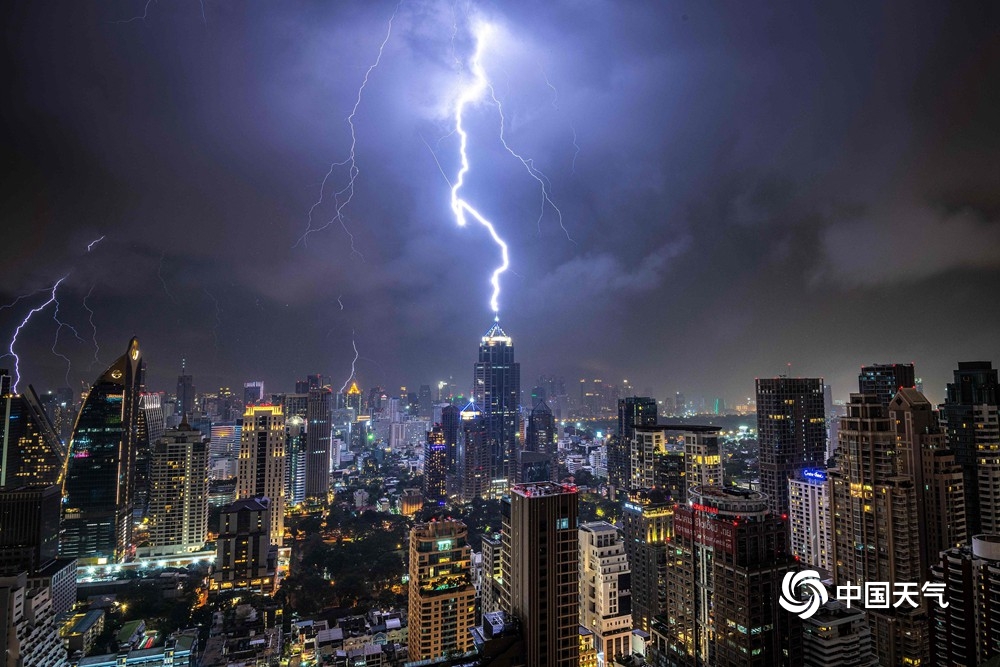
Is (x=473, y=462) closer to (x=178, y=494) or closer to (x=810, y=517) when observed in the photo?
(x=178, y=494)

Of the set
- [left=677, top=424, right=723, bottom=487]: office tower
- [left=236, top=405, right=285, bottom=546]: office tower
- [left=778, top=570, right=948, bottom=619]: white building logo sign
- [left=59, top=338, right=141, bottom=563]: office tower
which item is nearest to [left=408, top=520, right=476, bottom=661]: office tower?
[left=778, top=570, right=948, bottom=619]: white building logo sign

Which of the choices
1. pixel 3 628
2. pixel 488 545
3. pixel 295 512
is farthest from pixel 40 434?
pixel 488 545

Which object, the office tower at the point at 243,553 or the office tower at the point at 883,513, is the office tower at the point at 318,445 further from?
the office tower at the point at 883,513

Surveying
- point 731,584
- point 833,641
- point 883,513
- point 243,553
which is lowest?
point 243,553

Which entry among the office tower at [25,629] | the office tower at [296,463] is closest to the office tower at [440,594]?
the office tower at [25,629]

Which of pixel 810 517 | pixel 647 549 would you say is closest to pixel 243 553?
pixel 647 549
